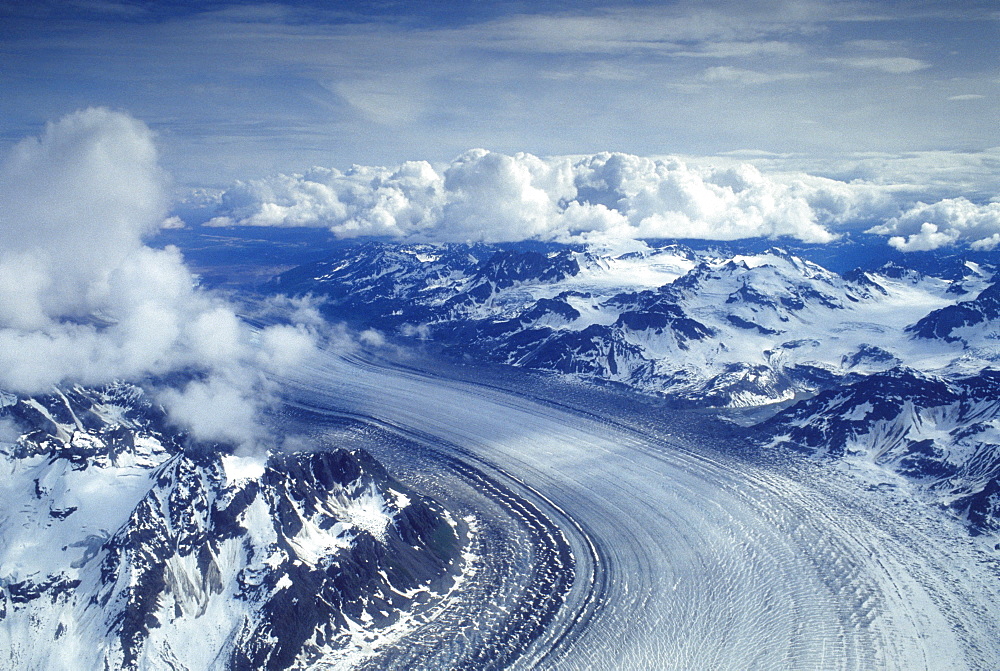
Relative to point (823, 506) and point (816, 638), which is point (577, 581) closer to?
point (816, 638)

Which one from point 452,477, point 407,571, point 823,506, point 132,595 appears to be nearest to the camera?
point 132,595

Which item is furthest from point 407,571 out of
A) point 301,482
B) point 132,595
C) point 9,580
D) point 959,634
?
point 959,634

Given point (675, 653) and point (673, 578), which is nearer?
point (675, 653)

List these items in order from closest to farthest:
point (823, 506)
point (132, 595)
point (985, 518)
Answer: point (132, 595) → point (985, 518) → point (823, 506)

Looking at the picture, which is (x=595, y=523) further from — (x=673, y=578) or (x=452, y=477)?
(x=452, y=477)

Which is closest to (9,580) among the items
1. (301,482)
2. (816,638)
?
(301,482)

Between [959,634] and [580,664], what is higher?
[959,634]
